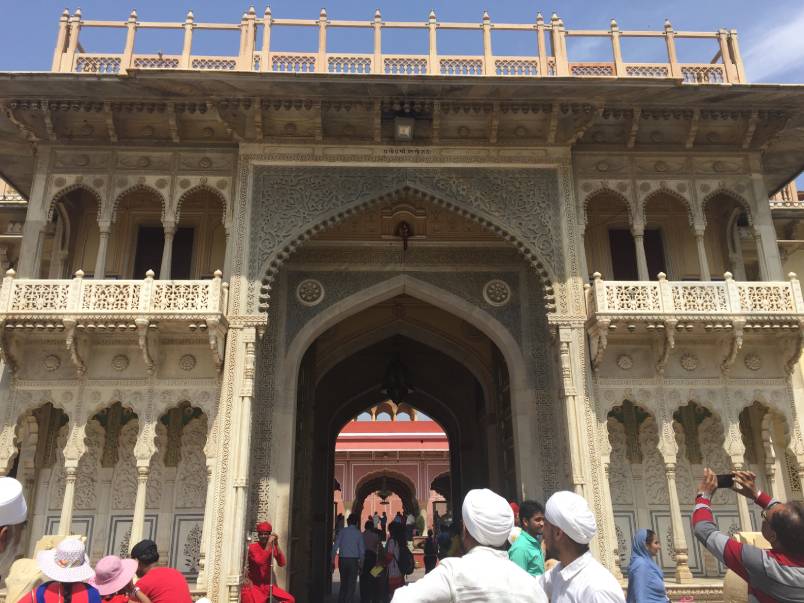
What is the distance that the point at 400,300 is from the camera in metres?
13.2

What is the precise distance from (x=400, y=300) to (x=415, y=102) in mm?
4413

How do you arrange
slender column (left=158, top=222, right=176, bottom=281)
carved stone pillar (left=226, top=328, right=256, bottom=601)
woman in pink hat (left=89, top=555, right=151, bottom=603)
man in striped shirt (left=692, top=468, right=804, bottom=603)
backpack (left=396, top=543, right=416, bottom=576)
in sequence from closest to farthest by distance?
man in striped shirt (left=692, top=468, right=804, bottom=603) → woman in pink hat (left=89, top=555, right=151, bottom=603) → carved stone pillar (left=226, top=328, right=256, bottom=601) → slender column (left=158, top=222, right=176, bottom=281) → backpack (left=396, top=543, right=416, bottom=576)

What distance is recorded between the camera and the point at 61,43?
998 centimetres

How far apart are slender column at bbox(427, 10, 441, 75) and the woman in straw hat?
848 centimetres

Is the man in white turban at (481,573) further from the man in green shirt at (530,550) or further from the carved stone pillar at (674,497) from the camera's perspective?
the carved stone pillar at (674,497)

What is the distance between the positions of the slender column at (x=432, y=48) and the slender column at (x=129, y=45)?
14.1ft

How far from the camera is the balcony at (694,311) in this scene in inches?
368

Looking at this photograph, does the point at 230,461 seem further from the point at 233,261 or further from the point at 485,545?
the point at 485,545

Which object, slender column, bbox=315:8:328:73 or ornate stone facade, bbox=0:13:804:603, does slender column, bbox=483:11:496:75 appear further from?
slender column, bbox=315:8:328:73

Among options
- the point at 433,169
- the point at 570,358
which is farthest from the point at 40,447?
the point at 570,358

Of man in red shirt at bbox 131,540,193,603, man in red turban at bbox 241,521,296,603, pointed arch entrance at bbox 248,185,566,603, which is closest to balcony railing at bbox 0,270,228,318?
pointed arch entrance at bbox 248,185,566,603

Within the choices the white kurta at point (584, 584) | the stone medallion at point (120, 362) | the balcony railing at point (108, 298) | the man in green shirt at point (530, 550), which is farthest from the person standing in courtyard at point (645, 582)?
the stone medallion at point (120, 362)

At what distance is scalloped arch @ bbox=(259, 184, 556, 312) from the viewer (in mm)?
9875

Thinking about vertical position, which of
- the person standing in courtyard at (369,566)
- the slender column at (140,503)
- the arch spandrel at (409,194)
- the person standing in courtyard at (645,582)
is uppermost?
the arch spandrel at (409,194)
